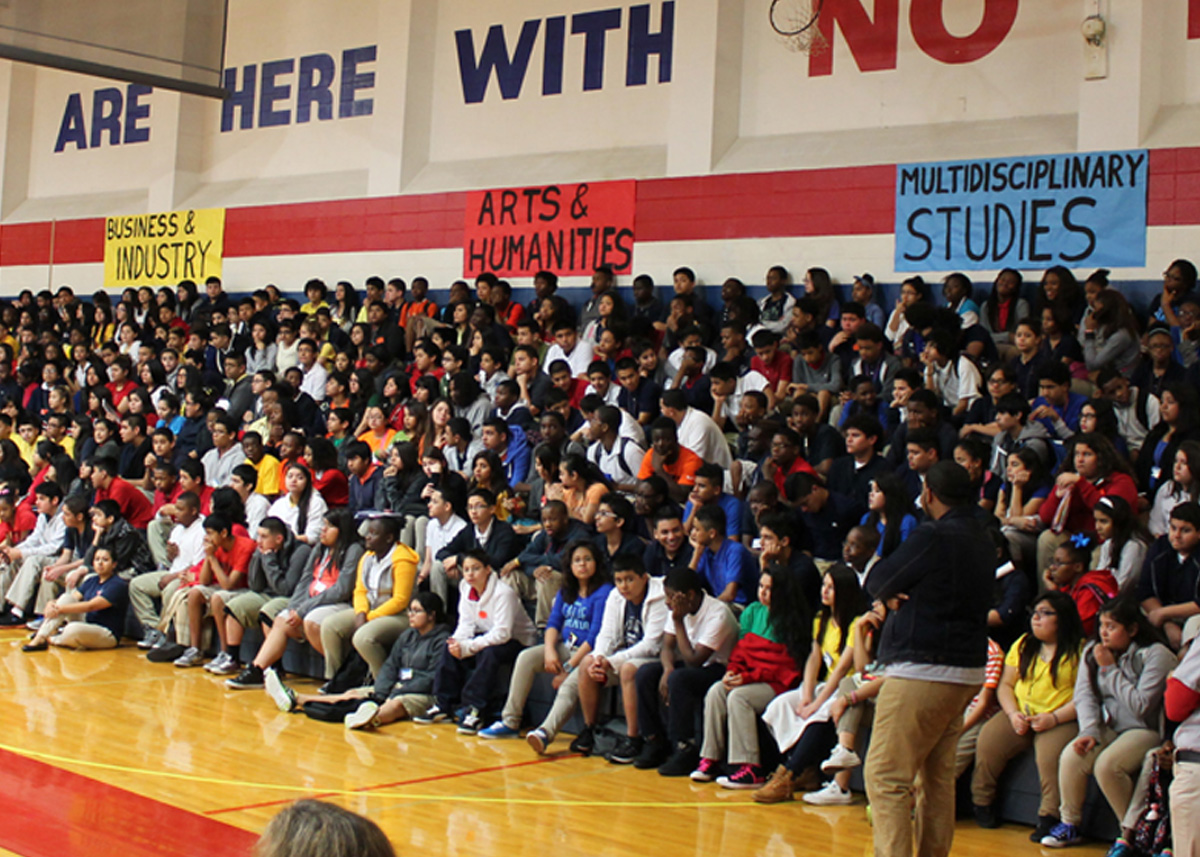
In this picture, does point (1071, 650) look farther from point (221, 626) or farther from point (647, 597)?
point (221, 626)

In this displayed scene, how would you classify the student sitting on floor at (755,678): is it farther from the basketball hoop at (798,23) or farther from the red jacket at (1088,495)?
the basketball hoop at (798,23)

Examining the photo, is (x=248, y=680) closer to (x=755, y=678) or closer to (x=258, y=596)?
(x=258, y=596)

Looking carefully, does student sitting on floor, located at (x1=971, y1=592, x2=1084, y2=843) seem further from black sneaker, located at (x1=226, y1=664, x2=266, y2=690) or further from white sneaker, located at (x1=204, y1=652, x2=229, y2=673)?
white sneaker, located at (x1=204, y1=652, x2=229, y2=673)

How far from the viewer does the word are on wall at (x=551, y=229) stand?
1335 centimetres

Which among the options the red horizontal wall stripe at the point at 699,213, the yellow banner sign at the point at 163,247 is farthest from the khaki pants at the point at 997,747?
the yellow banner sign at the point at 163,247

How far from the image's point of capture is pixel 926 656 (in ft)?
15.3

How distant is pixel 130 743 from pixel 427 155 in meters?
9.43

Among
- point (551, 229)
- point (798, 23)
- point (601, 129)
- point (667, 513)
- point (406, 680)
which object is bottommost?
point (406, 680)

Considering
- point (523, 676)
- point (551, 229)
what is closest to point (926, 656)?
point (523, 676)

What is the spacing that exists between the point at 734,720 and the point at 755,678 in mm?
253

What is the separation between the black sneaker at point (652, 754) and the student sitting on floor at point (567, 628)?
729mm

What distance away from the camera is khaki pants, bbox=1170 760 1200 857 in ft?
16.3

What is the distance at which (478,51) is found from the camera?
14930 millimetres

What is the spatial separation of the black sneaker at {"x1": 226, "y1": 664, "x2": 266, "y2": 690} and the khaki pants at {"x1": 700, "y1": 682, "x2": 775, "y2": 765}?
11.6 feet
